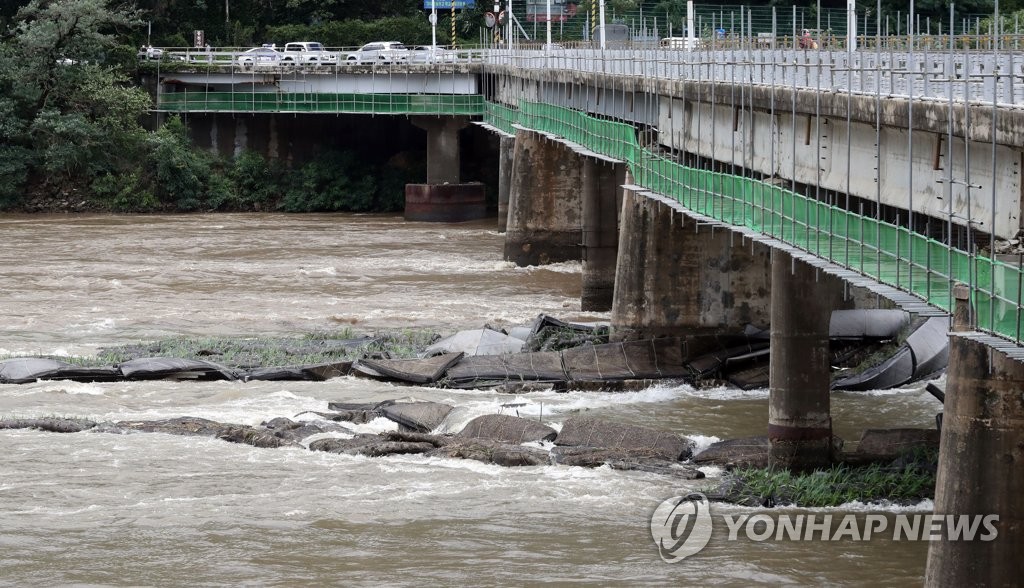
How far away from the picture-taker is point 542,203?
51469mm

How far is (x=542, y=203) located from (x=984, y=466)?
3607 cm

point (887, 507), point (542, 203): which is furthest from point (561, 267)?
point (887, 507)

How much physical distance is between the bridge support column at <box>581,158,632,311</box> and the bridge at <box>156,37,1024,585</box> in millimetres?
59

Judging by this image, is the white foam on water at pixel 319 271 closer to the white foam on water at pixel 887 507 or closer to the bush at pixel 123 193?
the bush at pixel 123 193

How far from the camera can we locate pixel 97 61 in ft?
239

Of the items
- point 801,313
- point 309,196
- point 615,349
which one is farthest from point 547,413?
point 309,196

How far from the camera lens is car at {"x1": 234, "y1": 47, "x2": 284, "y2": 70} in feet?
249

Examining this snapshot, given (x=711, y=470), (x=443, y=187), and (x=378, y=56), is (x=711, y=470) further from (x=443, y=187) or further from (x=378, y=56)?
(x=378, y=56)

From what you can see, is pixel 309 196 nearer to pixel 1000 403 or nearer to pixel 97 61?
pixel 97 61

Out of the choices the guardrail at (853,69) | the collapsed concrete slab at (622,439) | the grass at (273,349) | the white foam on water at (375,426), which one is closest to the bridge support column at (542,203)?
the guardrail at (853,69)

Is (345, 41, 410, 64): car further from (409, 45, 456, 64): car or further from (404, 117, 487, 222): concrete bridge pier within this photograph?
(404, 117, 487, 222): concrete bridge pier

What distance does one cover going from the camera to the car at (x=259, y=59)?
249ft

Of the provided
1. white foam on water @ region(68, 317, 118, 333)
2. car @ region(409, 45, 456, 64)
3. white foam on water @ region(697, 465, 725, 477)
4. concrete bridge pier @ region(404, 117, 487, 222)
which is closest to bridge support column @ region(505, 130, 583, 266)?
white foam on water @ region(68, 317, 118, 333)

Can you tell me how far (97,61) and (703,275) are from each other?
151ft
